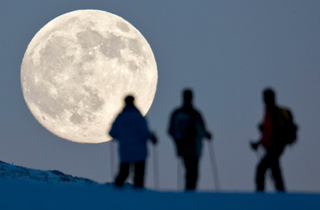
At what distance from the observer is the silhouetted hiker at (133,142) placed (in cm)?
778

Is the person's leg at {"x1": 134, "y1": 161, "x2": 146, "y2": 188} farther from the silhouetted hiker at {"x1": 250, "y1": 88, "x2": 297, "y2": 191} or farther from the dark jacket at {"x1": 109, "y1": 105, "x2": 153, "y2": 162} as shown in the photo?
the silhouetted hiker at {"x1": 250, "y1": 88, "x2": 297, "y2": 191}

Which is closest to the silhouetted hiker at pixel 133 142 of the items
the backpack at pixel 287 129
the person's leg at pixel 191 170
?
the person's leg at pixel 191 170

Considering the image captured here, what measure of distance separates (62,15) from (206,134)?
1096 centimetres

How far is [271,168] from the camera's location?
820 centimetres

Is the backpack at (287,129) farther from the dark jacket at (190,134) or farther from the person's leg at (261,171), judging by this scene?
the dark jacket at (190,134)

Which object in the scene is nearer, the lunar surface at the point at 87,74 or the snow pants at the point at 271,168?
the snow pants at the point at 271,168

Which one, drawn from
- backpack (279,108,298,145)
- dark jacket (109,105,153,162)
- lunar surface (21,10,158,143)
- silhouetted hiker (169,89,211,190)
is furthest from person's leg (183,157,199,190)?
lunar surface (21,10,158,143)

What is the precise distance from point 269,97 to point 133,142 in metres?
2.51

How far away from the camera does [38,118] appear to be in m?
17.1

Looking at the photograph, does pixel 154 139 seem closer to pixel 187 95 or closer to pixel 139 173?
pixel 139 173

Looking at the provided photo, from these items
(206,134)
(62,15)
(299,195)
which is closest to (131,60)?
(62,15)

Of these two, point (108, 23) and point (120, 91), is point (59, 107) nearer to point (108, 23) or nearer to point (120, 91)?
point (120, 91)

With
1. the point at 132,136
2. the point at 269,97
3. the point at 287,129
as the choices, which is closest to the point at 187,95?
the point at 132,136

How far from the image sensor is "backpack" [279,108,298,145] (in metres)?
8.21
